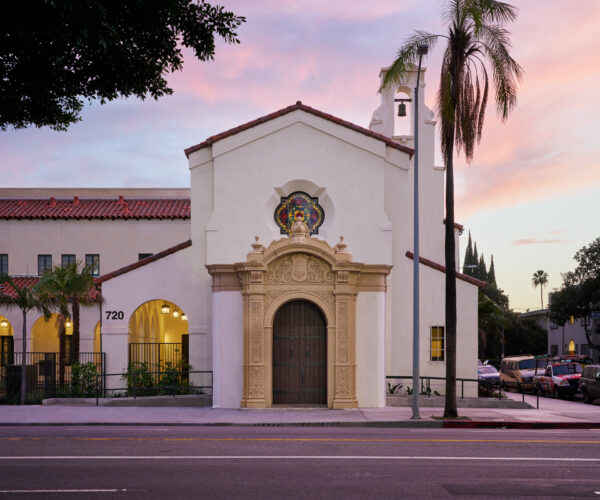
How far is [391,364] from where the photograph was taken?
29297 mm

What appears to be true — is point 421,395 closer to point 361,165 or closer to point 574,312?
point 361,165

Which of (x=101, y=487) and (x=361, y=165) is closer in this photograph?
(x=101, y=487)

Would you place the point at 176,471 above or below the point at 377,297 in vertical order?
below

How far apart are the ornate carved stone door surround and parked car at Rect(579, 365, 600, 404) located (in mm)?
13642

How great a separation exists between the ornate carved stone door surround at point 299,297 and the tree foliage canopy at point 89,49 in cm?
1338

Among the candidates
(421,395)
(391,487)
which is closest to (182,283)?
(421,395)

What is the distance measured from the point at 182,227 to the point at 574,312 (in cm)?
3996

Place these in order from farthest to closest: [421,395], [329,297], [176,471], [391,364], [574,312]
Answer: [574,312]
[391,364]
[421,395]
[329,297]
[176,471]

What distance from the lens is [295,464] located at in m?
12.9

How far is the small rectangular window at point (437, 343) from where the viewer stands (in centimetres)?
2939

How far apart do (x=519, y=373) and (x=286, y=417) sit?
2473cm

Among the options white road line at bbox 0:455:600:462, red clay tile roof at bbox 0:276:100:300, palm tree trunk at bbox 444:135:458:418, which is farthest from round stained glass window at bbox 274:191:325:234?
white road line at bbox 0:455:600:462

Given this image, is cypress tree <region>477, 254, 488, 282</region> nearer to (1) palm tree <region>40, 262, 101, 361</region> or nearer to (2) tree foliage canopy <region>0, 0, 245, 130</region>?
(1) palm tree <region>40, 262, 101, 361</region>

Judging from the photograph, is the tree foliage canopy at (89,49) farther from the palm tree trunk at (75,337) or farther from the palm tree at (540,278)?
the palm tree at (540,278)
